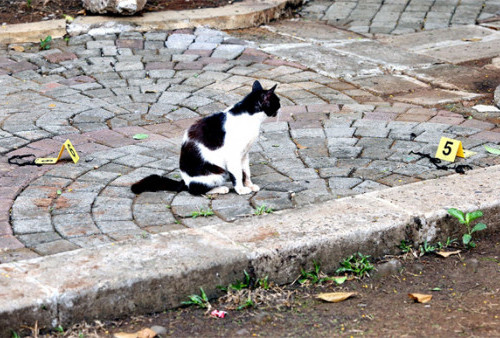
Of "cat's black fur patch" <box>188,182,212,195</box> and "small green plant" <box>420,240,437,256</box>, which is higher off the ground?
"cat's black fur patch" <box>188,182,212,195</box>

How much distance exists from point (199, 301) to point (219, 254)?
0.26 meters

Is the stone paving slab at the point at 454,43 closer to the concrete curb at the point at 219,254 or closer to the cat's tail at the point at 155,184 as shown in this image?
the concrete curb at the point at 219,254

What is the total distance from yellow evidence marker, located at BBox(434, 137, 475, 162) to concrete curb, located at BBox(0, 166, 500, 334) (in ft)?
1.83

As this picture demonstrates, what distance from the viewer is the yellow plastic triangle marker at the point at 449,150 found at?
4.85m

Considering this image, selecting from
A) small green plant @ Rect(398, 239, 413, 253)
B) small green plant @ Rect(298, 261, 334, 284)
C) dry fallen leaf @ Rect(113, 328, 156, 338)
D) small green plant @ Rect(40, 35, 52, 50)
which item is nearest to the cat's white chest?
small green plant @ Rect(298, 261, 334, 284)

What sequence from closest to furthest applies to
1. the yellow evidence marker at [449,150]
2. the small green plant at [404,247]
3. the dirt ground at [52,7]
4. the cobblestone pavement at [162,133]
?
1. the small green plant at [404,247]
2. the cobblestone pavement at [162,133]
3. the yellow evidence marker at [449,150]
4. the dirt ground at [52,7]

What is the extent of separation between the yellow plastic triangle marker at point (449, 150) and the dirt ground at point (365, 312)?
4.14 feet

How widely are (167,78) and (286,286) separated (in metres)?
4.04

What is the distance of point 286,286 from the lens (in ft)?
11.7

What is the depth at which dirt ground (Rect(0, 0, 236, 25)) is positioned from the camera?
29.2 feet

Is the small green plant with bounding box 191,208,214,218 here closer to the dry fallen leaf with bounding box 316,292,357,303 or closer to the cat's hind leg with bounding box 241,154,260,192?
the cat's hind leg with bounding box 241,154,260,192

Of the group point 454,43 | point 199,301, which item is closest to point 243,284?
point 199,301

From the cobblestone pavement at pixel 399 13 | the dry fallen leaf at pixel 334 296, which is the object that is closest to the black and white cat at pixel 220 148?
the dry fallen leaf at pixel 334 296

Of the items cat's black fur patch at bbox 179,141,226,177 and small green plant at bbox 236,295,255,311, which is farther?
cat's black fur patch at bbox 179,141,226,177
